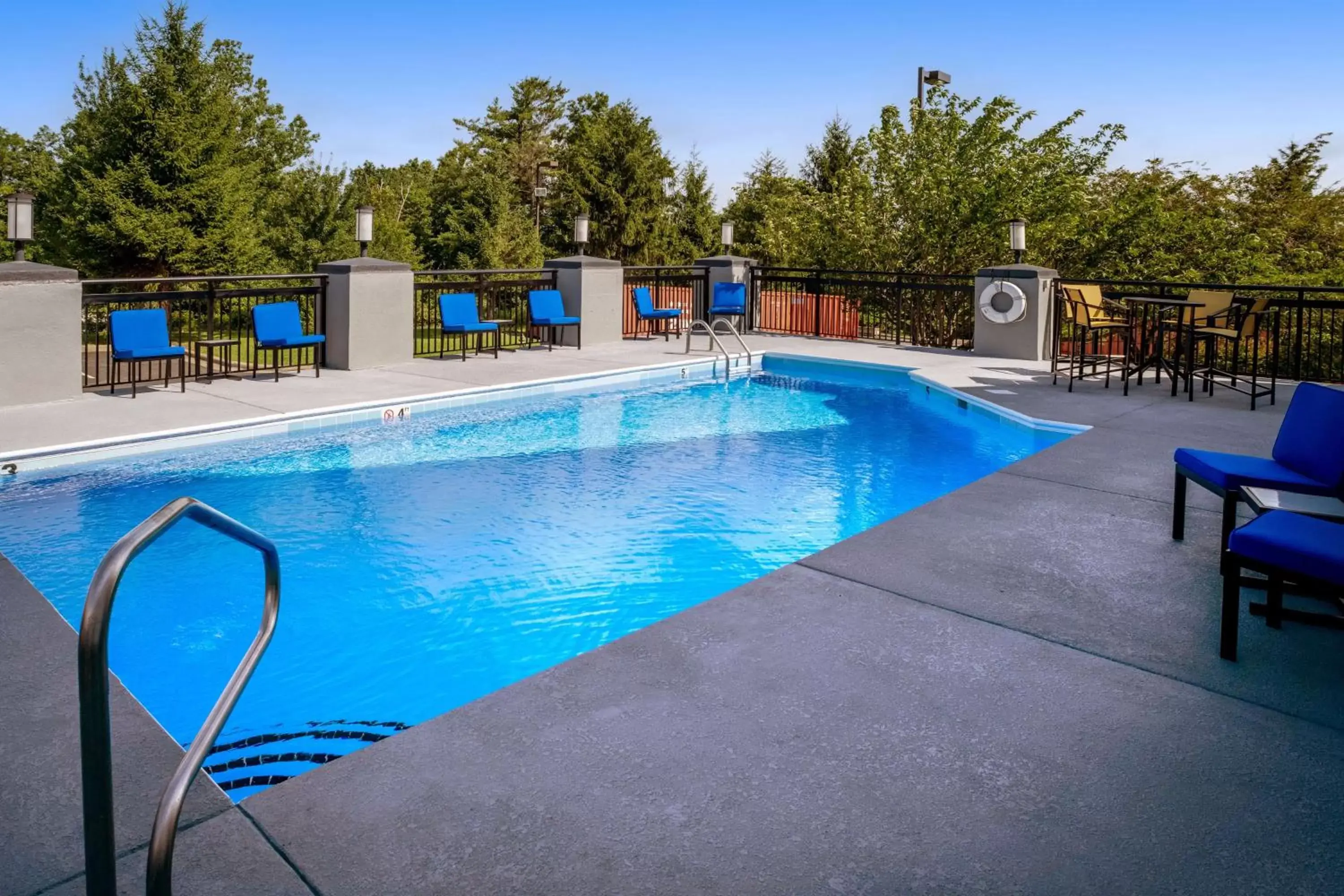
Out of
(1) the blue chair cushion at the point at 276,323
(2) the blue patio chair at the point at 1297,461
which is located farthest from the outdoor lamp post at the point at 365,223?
(2) the blue patio chair at the point at 1297,461

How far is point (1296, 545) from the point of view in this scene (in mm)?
2904

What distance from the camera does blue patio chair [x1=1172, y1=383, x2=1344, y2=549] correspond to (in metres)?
3.71

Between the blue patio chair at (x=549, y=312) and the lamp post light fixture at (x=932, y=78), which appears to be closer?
the blue patio chair at (x=549, y=312)

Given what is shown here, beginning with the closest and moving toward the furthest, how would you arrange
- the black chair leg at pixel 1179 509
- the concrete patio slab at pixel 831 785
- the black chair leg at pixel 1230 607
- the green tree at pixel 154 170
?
the concrete patio slab at pixel 831 785
the black chair leg at pixel 1230 607
the black chair leg at pixel 1179 509
the green tree at pixel 154 170

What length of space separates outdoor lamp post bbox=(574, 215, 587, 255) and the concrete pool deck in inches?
396

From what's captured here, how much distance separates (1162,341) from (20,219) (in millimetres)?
10132

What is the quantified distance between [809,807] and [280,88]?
39919 millimetres

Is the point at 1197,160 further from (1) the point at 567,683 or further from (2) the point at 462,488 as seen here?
(1) the point at 567,683

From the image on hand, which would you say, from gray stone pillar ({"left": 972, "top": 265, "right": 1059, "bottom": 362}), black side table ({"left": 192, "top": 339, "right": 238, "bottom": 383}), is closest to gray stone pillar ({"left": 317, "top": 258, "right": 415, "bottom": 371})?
black side table ({"left": 192, "top": 339, "right": 238, "bottom": 383})

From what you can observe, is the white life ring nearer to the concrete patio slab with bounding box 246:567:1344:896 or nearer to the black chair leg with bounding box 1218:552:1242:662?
the black chair leg with bounding box 1218:552:1242:662

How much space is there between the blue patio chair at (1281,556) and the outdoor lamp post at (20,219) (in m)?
8.43

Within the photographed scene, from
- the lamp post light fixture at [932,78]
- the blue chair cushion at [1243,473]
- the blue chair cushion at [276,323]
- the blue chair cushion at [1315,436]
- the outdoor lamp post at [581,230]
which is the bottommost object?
the blue chair cushion at [1243,473]

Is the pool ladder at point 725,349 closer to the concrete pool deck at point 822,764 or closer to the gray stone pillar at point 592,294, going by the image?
the gray stone pillar at point 592,294

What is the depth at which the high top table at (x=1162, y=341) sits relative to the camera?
28.8ft
